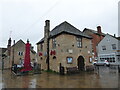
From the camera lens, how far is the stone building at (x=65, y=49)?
54.9 ft

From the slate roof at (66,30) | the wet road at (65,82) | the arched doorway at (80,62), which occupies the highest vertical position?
the slate roof at (66,30)

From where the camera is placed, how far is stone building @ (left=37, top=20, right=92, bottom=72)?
16.7m

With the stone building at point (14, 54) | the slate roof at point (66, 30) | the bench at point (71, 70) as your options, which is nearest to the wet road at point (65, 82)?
the bench at point (71, 70)

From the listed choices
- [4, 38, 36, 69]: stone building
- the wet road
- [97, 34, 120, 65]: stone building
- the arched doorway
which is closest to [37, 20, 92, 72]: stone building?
the arched doorway

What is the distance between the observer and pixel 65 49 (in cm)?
1662

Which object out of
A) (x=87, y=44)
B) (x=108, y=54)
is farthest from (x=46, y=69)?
(x=108, y=54)

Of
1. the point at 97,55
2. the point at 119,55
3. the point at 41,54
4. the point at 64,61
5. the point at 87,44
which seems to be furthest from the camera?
the point at 97,55

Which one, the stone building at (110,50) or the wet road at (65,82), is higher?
the stone building at (110,50)

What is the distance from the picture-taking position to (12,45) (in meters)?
32.1

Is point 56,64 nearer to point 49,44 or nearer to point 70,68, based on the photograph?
point 70,68

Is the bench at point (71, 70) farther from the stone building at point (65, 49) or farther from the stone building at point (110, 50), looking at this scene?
the stone building at point (110, 50)

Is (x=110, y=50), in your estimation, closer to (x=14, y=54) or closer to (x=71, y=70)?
(x=71, y=70)

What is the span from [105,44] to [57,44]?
19838mm

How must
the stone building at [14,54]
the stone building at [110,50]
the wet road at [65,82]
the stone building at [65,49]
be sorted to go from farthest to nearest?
1. the stone building at [14,54]
2. the stone building at [110,50]
3. the stone building at [65,49]
4. the wet road at [65,82]
